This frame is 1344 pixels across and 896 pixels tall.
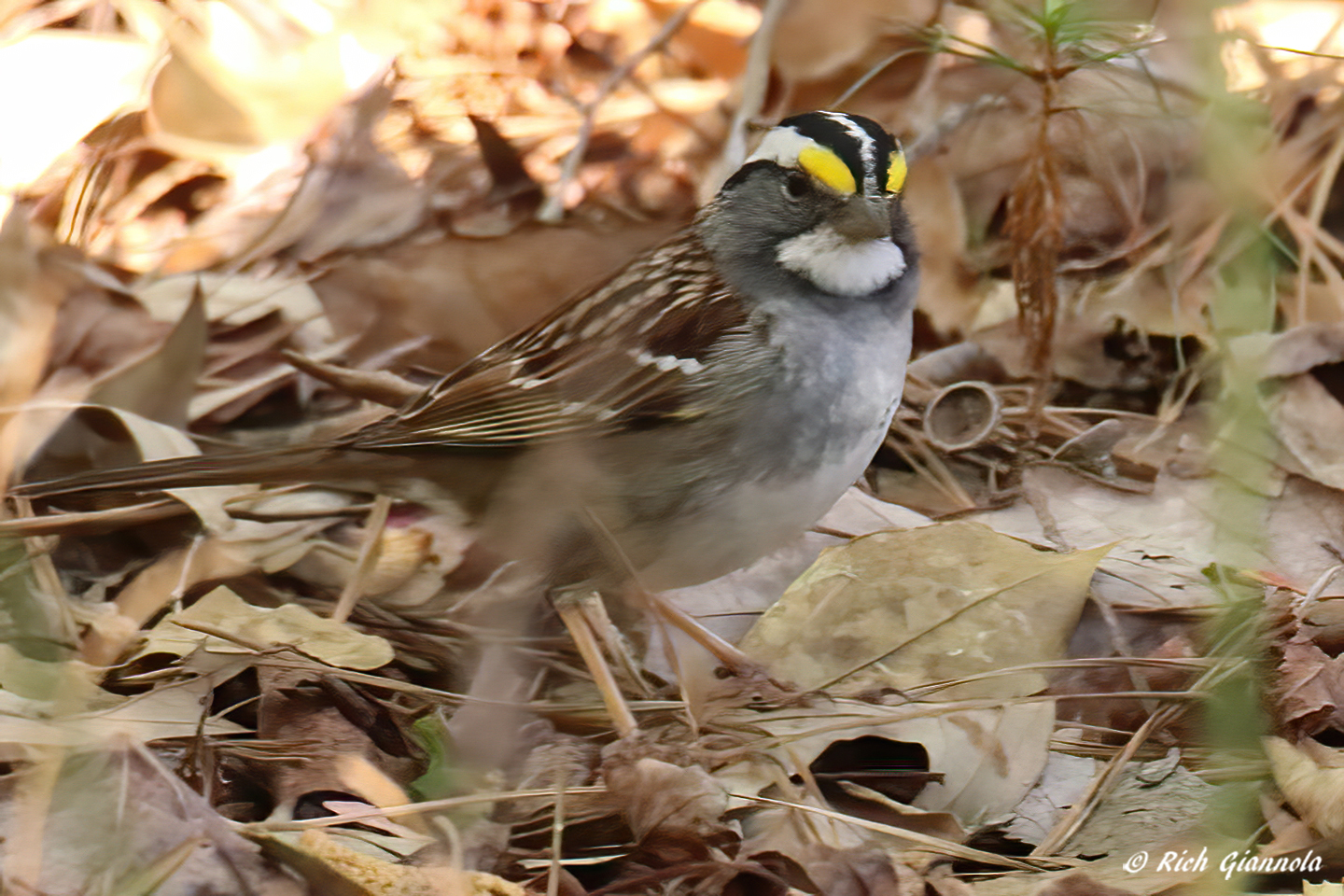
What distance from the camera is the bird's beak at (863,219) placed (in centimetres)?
238

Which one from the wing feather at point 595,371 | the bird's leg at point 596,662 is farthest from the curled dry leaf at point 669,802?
the wing feather at point 595,371


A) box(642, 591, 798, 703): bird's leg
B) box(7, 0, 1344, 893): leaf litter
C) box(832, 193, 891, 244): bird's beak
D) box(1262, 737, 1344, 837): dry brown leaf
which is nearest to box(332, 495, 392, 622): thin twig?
box(7, 0, 1344, 893): leaf litter

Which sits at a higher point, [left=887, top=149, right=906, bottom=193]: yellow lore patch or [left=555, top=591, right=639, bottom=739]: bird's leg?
[left=887, top=149, right=906, bottom=193]: yellow lore patch

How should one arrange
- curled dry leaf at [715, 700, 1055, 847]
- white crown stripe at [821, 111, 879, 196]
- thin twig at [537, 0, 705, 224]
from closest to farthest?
1. curled dry leaf at [715, 700, 1055, 847]
2. white crown stripe at [821, 111, 879, 196]
3. thin twig at [537, 0, 705, 224]

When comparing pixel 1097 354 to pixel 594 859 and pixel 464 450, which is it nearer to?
pixel 464 450

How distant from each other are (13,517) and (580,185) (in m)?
1.85

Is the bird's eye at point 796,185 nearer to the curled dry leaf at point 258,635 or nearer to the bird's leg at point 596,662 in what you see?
the bird's leg at point 596,662

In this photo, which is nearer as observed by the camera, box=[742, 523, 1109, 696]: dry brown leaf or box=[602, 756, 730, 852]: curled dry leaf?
box=[602, 756, 730, 852]: curled dry leaf

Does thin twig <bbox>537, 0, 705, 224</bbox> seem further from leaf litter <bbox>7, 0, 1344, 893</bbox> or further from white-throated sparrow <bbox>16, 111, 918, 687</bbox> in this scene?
white-throated sparrow <bbox>16, 111, 918, 687</bbox>

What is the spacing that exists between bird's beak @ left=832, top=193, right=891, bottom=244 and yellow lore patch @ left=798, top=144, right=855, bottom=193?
28 millimetres

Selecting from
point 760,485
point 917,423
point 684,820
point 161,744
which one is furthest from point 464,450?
point 917,423

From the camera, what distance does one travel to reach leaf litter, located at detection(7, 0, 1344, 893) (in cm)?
189

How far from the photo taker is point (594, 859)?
1.88 metres

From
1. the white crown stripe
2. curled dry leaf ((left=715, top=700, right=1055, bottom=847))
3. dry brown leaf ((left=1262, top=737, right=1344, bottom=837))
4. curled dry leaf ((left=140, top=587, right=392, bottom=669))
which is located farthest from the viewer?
the white crown stripe
